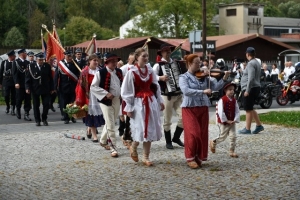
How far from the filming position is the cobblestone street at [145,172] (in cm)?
852

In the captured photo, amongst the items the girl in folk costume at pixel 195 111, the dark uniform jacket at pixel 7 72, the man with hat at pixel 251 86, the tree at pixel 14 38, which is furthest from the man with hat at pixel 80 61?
the tree at pixel 14 38

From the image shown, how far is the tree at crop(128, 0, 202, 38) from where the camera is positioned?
62250mm

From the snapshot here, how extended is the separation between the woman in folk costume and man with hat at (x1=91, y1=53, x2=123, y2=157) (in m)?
1.20

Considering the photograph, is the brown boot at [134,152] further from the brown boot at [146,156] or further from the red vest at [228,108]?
the red vest at [228,108]

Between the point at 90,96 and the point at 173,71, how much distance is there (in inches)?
82.1

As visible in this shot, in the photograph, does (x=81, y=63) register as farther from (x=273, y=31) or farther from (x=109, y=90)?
(x=273, y=31)

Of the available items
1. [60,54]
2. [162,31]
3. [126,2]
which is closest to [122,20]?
[126,2]

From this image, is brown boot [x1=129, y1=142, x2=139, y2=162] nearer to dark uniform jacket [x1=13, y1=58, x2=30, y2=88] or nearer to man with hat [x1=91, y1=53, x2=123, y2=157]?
man with hat [x1=91, y1=53, x2=123, y2=157]

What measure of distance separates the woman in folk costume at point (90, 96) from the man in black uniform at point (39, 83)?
13.1 feet

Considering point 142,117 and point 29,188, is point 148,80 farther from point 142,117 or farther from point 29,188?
point 29,188

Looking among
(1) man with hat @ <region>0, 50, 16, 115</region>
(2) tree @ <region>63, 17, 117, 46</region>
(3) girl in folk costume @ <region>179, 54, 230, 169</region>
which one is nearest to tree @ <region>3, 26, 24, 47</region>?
(2) tree @ <region>63, 17, 117, 46</region>

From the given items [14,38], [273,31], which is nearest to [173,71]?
[14,38]

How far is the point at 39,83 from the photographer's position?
56.9 ft

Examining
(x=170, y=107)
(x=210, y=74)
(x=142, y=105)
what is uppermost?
(x=210, y=74)
